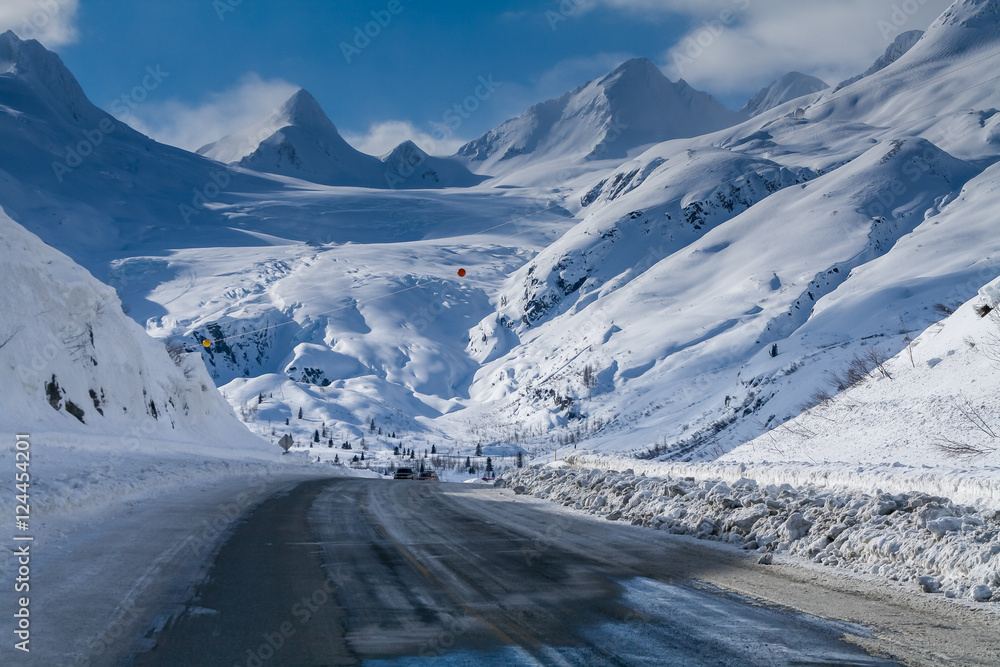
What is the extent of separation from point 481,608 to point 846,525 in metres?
5.39

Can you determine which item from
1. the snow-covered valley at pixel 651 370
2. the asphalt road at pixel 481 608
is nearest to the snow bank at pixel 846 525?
the snow-covered valley at pixel 651 370

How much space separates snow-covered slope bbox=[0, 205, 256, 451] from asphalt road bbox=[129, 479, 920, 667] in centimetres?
1537

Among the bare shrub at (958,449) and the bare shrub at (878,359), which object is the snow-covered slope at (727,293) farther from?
the bare shrub at (958,449)

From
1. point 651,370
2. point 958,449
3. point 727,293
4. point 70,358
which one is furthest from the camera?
point 727,293

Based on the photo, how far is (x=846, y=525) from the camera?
372 inches

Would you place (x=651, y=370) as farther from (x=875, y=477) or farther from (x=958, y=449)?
(x=875, y=477)

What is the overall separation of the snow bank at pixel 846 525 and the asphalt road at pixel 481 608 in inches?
30.2

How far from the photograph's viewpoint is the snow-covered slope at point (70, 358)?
23078 millimetres

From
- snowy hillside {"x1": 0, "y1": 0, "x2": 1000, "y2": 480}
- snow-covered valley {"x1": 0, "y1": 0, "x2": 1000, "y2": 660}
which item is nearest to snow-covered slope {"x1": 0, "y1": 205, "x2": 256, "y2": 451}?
snow-covered valley {"x1": 0, "y1": 0, "x2": 1000, "y2": 660}

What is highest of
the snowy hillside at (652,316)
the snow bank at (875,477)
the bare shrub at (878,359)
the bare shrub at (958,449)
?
the snowy hillside at (652,316)

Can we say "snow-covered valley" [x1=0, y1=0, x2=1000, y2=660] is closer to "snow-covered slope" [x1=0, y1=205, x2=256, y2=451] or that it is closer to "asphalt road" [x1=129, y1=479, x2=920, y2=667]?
"snow-covered slope" [x1=0, y1=205, x2=256, y2=451]

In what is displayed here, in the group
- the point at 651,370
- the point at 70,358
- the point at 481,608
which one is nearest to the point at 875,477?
the point at 481,608

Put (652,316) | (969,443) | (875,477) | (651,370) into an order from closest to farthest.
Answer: (875,477) < (969,443) < (651,370) < (652,316)

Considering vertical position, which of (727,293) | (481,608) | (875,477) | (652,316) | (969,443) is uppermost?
(727,293)
